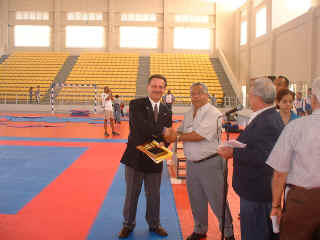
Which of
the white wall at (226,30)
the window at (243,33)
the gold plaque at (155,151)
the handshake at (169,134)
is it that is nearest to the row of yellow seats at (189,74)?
the white wall at (226,30)

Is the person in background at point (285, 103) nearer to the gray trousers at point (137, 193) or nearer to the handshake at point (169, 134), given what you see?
the handshake at point (169, 134)

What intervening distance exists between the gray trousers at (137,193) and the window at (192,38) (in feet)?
86.1

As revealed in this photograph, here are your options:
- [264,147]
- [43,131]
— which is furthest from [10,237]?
[43,131]

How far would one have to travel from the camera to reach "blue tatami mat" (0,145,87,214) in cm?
477

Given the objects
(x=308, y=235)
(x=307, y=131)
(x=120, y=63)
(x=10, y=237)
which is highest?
(x=120, y=63)

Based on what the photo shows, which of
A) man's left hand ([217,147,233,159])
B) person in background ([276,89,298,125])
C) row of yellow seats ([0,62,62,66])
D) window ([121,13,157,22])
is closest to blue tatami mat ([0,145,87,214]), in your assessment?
man's left hand ([217,147,233,159])

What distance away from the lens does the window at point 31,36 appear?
2862cm

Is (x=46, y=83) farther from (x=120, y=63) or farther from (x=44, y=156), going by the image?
(x=44, y=156)

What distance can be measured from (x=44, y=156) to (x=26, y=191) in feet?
8.83

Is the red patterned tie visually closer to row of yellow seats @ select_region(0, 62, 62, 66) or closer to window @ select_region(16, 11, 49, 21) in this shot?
row of yellow seats @ select_region(0, 62, 62, 66)

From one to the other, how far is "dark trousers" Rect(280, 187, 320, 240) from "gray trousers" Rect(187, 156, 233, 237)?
1.38 meters

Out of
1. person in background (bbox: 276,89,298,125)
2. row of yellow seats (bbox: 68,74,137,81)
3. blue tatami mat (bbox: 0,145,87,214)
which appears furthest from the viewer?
row of yellow seats (bbox: 68,74,137,81)

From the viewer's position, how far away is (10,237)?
350 centimetres

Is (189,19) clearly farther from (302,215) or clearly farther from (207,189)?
(302,215)
